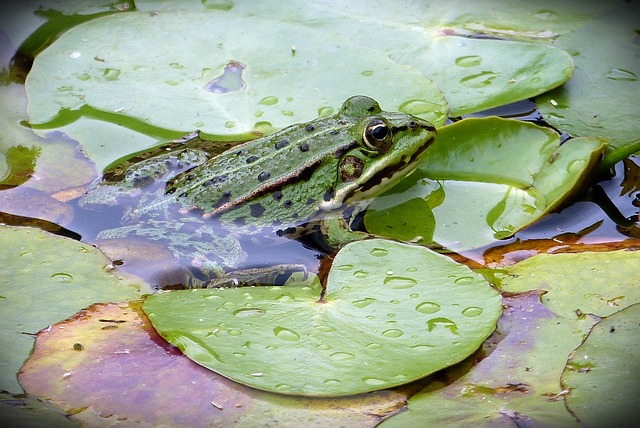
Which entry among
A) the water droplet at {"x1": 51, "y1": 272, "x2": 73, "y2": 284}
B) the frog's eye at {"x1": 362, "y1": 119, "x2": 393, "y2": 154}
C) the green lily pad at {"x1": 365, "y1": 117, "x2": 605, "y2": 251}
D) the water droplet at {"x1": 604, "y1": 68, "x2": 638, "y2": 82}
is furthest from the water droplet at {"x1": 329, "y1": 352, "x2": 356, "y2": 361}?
the water droplet at {"x1": 604, "y1": 68, "x2": 638, "y2": 82}

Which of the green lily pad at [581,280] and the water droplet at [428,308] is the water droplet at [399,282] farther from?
the green lily pad at [581,280]

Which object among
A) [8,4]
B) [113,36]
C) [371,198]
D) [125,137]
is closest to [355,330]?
[371,198]

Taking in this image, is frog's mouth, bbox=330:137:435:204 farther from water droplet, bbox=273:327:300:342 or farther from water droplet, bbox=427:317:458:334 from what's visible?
water droplet, bbox=273:327:300:342

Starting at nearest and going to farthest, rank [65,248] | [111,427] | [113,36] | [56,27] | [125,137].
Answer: [111,427] → [65,248] → [125,137] → [113,36] → [56,27]

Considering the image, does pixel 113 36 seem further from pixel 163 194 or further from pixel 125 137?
pixel 163 194

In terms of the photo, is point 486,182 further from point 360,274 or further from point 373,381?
point 373,381

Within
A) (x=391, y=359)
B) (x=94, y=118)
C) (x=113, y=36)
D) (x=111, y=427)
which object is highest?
(x=113, y=36)
